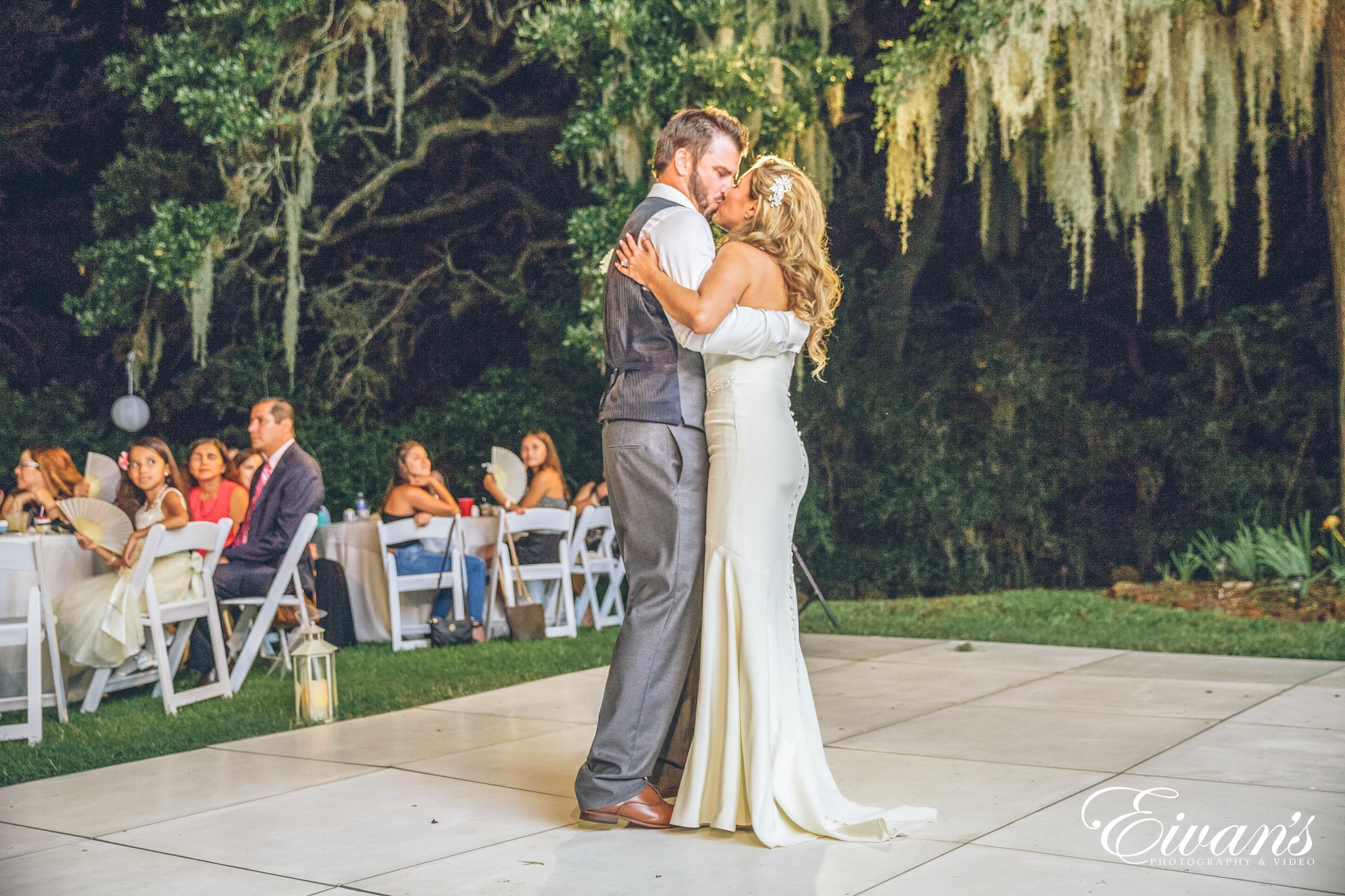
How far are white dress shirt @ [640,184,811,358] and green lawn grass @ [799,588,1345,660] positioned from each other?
3.67m

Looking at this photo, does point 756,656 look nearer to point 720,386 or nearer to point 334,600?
point 720,386

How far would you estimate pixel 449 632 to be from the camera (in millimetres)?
6629

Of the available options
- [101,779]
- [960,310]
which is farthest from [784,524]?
[960,310]

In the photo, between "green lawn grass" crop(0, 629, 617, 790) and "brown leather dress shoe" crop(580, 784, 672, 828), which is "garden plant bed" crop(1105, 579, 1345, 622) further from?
"brown leather dress shoe" crop(580, 784, 672, 828)

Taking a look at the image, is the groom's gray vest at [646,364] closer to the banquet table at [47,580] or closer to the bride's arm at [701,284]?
the bride's arm at [701,284]

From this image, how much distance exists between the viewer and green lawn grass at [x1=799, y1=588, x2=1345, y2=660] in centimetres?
577

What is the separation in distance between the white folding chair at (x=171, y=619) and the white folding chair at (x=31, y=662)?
50cm

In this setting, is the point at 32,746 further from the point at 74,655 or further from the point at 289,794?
the point at 289,794

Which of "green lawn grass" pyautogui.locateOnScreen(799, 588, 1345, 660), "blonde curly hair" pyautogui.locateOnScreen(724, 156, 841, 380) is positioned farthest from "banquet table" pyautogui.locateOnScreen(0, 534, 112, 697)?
"green lawn grass" pyautogui.locateOnScreen(799, 588, 1345, 660)

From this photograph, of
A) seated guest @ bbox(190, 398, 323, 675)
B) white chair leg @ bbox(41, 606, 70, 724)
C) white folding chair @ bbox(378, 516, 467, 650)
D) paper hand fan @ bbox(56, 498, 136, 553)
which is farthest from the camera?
white folding chair @ bbox(378, 516, 467, 650)

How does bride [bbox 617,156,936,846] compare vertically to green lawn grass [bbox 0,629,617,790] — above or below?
above

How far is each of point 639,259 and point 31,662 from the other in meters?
2.85

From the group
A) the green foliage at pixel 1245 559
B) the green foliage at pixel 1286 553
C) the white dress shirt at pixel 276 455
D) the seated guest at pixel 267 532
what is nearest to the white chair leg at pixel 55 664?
the seated guest at pixel 267 532

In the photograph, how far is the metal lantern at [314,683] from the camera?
4.48m
